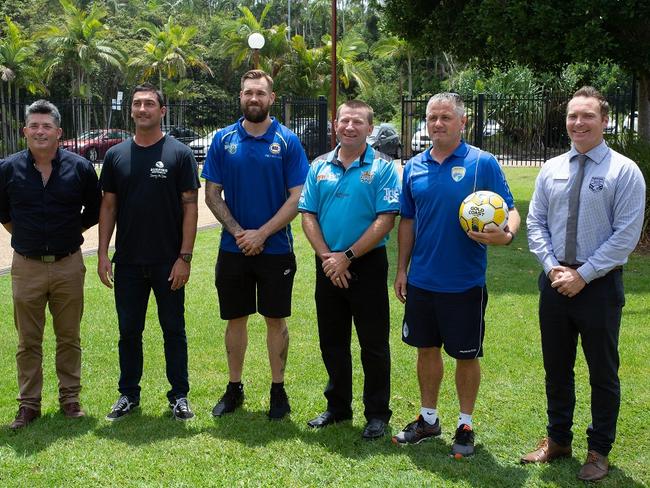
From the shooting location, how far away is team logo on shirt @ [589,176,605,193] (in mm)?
4125

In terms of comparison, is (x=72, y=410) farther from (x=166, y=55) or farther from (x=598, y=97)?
(x=166, y=55)

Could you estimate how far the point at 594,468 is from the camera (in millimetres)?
4254

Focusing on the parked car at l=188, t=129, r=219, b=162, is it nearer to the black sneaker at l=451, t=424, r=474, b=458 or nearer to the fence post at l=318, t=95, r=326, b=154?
the fence post at l=318, t=95, r=326, b=154

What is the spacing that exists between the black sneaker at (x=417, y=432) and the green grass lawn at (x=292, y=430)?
70 mm

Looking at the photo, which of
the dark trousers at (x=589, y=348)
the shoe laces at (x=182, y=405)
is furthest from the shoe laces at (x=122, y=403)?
the dark trousers at (x=589, y=348)

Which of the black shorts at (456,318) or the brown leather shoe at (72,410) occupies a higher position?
the black shorts at (456,318)

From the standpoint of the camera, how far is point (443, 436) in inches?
194

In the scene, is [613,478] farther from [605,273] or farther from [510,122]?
[510,122]

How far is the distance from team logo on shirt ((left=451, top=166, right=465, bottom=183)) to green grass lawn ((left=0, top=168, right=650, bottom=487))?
165 cm

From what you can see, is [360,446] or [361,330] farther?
[361,330]

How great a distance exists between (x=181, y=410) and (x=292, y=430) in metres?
0.80

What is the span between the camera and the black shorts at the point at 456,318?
4.55m

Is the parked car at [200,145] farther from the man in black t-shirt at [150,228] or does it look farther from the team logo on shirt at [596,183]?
the team logo on shirt at [596,183]

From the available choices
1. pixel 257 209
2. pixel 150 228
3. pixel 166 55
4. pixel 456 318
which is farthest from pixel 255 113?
pixel 166 55
